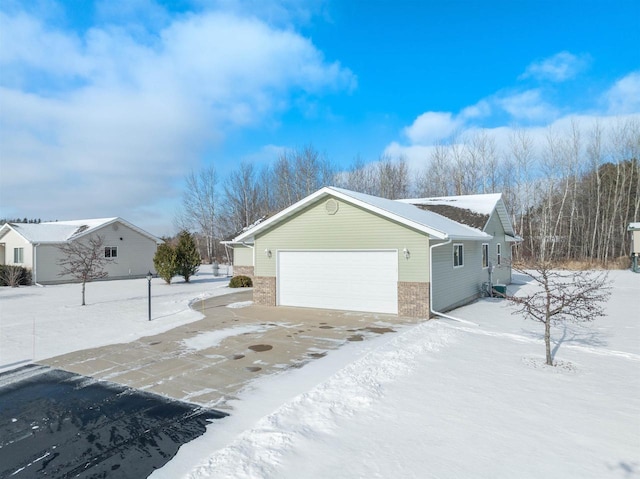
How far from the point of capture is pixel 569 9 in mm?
12969

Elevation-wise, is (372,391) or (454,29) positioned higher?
(454,29)

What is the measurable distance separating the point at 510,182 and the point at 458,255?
93.6ft

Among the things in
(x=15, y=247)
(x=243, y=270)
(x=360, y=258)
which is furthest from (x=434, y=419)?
(x=15, y=247)

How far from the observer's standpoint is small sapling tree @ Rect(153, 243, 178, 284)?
2197 centimetres

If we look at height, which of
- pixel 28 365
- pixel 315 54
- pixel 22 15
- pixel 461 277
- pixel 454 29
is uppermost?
pixel 454 29

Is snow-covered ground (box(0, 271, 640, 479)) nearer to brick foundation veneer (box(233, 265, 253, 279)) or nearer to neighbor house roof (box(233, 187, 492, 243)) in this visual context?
neighbor house roof (box(233, 187, 492, 243))

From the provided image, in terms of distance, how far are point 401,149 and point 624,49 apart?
2310 cm

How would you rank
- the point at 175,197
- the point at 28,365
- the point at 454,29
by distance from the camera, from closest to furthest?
1. the point at 28,365
2. the point at 454,29
3. the point at 175,197

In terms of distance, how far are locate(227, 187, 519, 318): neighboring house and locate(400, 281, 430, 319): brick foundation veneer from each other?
28 millimetres

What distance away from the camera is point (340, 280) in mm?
12266

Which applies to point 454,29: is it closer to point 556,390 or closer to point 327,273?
point 327,273

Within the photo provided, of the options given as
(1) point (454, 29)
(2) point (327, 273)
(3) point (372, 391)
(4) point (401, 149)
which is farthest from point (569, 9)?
(4) point (401, 149)

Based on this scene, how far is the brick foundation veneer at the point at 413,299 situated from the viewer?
10742 mm

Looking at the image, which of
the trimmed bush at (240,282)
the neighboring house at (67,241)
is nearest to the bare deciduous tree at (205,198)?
the neighboring house at (67,241)
